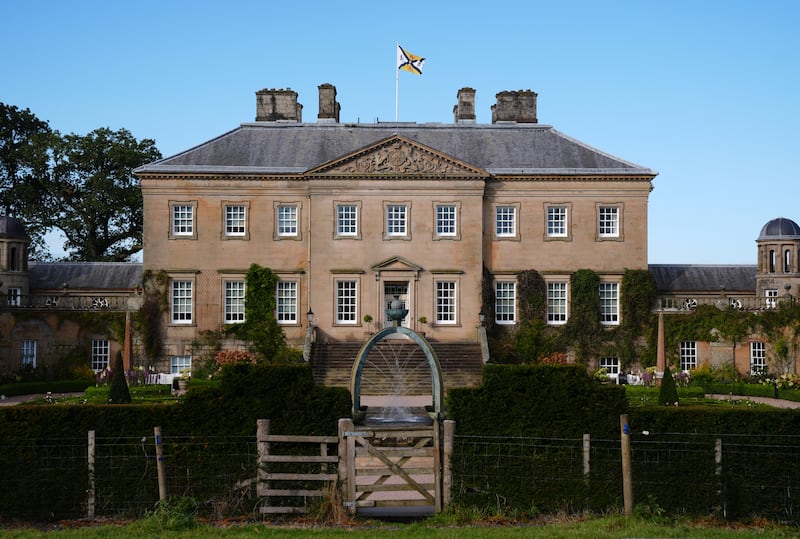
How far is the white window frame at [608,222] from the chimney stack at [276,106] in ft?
45.3

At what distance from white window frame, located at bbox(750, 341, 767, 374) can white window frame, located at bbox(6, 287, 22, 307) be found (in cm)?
2958

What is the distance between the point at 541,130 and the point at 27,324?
896 inches

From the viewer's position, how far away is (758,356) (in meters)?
36.2

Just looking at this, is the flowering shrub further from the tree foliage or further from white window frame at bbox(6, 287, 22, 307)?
the tree foliage

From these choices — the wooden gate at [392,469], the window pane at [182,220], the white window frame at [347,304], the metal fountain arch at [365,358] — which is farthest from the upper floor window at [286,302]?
the wooden gate at [392,469]

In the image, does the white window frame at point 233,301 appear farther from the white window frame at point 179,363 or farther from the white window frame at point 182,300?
the white window frame at point 179,363

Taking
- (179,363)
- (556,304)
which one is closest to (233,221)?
(179,363)

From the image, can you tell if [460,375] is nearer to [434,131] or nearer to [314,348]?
[314,348]

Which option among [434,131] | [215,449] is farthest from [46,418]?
[434,131]

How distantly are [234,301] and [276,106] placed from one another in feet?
Answer: 30.8

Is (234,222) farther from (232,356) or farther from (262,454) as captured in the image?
(262,454)

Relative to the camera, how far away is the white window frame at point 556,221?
36875 mm

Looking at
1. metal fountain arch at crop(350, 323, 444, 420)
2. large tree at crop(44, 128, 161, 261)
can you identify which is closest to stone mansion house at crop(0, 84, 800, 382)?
large tree at crop(44, 128, 161, 261)

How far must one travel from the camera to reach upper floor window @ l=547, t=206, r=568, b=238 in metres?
36.9
